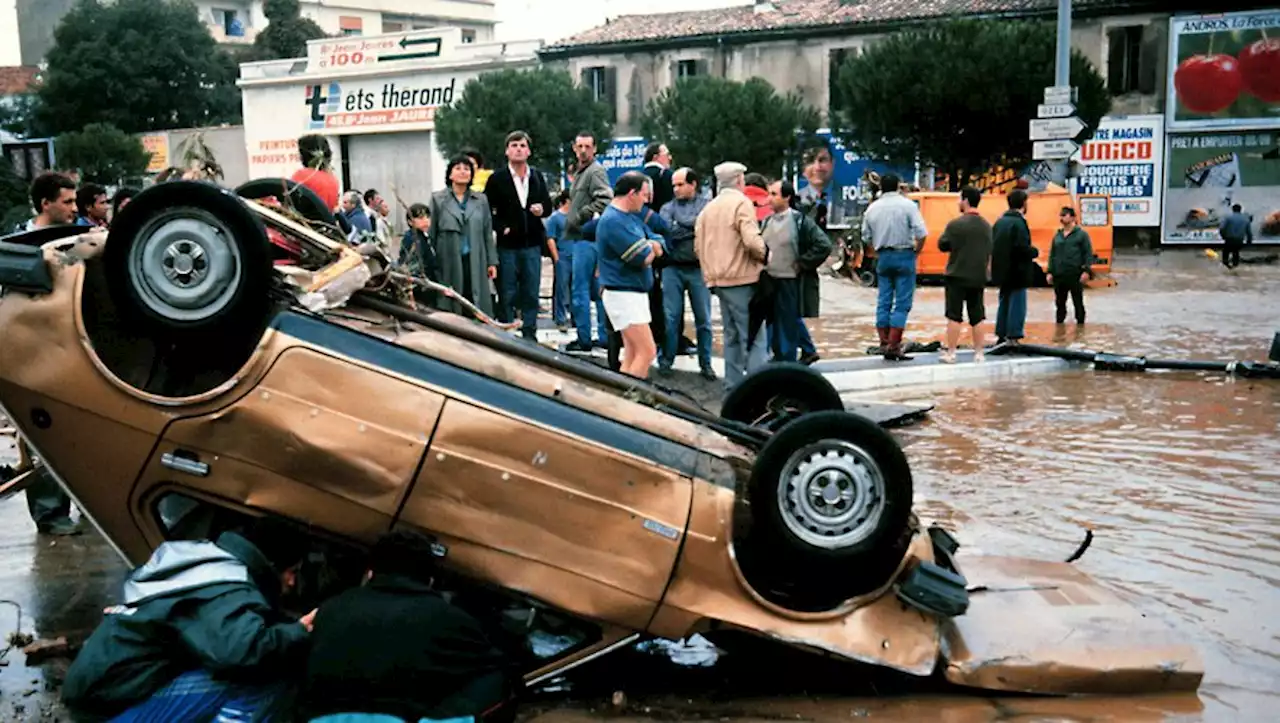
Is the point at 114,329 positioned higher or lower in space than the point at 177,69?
lower

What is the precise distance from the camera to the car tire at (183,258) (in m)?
4.23

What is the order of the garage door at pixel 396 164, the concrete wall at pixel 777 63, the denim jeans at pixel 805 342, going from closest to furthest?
the denim jeans at pixel 805 342 < the concrete wall at pixel 777 63 < the garage door at pixel 396 164

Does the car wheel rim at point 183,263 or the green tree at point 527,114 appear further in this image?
the green tree at point 527,114

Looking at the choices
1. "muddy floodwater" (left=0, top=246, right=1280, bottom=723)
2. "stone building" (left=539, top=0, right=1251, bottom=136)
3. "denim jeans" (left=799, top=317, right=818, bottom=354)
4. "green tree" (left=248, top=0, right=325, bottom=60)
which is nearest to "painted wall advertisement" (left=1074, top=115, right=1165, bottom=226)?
"stone building" (left=539, top=0, right=1251, bottom=136)

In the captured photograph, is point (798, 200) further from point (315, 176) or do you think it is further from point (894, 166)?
point (894, 166)

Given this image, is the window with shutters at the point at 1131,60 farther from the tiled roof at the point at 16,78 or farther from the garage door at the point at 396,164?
the tiled roof at the point at 16,78

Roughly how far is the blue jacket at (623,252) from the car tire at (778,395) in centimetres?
356

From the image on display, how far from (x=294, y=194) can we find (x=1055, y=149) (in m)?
17.3

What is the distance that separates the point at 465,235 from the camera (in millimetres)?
10164

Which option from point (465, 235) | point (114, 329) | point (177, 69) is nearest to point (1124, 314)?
point (465, 235)

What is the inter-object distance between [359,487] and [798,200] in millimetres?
8664

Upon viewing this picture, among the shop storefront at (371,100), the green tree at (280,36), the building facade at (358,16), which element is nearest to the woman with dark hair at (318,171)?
the shop storefront at (371,100)

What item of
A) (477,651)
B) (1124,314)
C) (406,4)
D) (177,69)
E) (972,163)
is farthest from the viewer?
(406,4)

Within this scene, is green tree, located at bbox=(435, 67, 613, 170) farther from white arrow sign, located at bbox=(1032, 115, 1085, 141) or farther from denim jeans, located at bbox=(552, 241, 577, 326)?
denim jeans, located at bbox=(552, 241, 577, 326)
